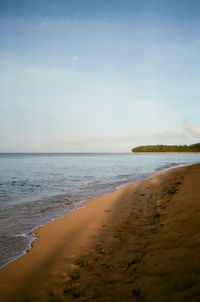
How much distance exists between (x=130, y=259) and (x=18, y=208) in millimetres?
6948

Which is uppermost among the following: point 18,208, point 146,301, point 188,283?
point 188,283

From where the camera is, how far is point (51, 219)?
719 cm

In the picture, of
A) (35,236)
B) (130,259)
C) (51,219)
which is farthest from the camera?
(51,219)

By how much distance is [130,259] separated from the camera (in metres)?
3.60

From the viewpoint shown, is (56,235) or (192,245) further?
(56,235)

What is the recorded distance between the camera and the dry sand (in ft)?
8.41

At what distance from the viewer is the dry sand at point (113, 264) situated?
256cm

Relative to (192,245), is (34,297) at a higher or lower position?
lower

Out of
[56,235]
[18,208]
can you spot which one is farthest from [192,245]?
[18,208]

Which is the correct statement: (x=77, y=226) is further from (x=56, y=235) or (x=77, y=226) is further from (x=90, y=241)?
(x=90, y=241)

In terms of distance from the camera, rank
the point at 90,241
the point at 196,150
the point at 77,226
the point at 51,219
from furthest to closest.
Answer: the point at 196,150 < the point at 51,219 < the point at 77,226 < the point at 90,241

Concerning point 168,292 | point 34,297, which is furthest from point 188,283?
point 34,297

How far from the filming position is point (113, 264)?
11.6 ft

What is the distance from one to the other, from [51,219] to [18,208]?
2619 millimetres
